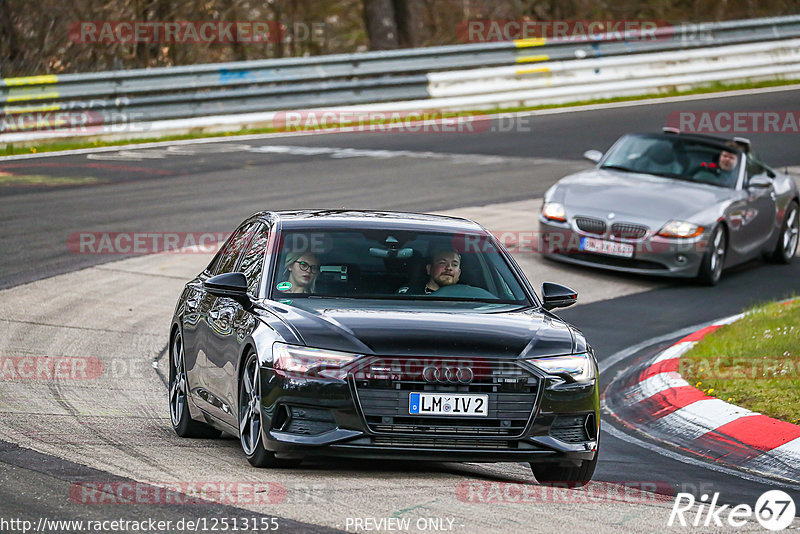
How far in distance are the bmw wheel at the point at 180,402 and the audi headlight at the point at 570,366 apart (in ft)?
7.75

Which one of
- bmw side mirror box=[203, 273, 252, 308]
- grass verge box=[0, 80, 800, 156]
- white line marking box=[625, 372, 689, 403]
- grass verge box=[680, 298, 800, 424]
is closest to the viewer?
bmw side mirror box=[203, 273, 252, 308]

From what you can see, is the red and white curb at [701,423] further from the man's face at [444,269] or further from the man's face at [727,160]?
the man's face at [727,160]

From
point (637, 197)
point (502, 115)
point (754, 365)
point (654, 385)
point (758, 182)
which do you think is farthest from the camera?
point (502, 115)

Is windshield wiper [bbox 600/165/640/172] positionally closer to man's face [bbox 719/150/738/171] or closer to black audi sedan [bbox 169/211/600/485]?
man's face [bbox 719/150/738/171]

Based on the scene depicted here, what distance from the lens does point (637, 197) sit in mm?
15711

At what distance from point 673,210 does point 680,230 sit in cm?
30

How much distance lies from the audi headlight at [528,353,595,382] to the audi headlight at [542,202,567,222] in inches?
338

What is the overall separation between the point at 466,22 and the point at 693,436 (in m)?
35.2

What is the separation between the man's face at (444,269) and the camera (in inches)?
315

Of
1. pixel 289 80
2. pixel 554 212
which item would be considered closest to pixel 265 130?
pixel 289 80

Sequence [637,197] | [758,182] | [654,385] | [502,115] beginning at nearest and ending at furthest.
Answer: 1. [654,385]
2. [637,197]
3. [758,182]
4. [502,115]

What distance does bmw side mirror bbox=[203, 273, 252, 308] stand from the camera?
7703 millimetres

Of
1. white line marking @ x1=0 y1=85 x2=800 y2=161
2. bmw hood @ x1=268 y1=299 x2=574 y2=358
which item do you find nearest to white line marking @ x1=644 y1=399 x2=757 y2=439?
bmw hood @ x1=268 y1=299 x2=574 y2=358

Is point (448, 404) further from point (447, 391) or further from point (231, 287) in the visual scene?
point (231, 287)
